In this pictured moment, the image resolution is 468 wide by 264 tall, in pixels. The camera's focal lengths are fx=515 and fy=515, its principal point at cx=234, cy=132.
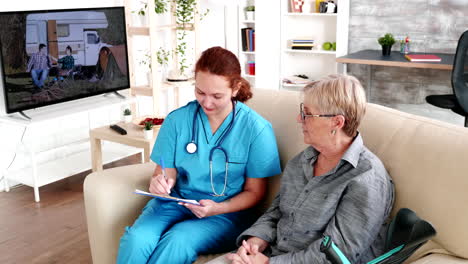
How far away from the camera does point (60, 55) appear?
334 centimetres

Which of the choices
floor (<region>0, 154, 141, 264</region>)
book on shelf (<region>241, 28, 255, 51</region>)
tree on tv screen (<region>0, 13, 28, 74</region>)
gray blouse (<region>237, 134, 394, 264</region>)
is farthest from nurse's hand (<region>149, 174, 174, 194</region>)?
book on shelf (<region>241, 28, 255, 51</region>)

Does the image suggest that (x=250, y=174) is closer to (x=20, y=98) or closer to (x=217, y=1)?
(x=20, y=98)

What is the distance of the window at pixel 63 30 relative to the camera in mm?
3307

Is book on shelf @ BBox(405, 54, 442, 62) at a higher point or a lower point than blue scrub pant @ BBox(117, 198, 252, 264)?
higher

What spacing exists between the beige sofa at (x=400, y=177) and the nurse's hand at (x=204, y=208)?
0.14 meters

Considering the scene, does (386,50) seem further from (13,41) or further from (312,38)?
(13,41)

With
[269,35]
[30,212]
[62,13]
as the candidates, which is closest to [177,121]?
[30,212]

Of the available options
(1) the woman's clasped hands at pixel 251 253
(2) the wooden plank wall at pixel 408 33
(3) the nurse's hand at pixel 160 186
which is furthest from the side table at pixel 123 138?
(2) the wooden plank wall at pixel 408 33

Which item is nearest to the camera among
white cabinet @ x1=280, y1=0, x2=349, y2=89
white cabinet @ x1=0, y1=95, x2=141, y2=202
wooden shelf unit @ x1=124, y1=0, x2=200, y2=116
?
white cabinet @ x1=0, y1=95, x2=141, y2=202

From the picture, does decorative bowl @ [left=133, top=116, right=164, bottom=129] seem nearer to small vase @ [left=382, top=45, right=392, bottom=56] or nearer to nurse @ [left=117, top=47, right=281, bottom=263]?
nurse @ [left=117, top=47, right=281, bottom=263]

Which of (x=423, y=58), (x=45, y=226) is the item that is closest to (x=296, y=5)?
(x=423, y=58)

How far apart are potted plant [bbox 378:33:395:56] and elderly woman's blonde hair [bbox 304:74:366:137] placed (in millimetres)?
3008

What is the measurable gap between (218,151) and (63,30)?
197cm

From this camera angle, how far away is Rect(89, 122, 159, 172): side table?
300cm
